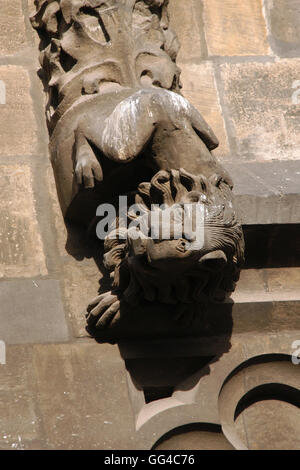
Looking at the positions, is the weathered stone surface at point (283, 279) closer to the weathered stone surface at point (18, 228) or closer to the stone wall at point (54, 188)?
the stone wall at point (54, 188)

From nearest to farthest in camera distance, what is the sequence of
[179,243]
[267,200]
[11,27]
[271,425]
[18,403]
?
1. [179,243]
2. [18,403]
3. [271,425]
4. [267,200]
5. [11,27]

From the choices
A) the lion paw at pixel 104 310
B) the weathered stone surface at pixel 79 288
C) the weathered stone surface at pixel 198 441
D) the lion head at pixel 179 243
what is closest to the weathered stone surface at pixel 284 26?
the lion head at pixel 179 243

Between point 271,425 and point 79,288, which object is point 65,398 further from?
point 271,425

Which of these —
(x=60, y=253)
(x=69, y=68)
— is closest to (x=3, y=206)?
(x=60, y=253)

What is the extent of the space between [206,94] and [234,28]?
0.34 m

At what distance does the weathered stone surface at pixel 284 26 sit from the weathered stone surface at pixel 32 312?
1.31 metres

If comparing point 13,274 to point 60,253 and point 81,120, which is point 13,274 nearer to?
point 60,253

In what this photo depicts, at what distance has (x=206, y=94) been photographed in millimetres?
4465

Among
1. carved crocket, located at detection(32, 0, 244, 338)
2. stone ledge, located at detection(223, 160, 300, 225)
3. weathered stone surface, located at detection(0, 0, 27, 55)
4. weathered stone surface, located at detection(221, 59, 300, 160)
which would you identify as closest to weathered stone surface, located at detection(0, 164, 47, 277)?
carved crocket, located at detection(32, 0, 244, 338)

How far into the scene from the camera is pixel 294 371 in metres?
4.01

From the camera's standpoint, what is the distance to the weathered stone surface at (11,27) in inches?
173

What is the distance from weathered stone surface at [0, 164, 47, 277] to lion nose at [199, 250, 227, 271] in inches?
22.7

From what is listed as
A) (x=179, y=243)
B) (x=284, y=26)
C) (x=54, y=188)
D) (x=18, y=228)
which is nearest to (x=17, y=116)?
(x=54, y=188)
